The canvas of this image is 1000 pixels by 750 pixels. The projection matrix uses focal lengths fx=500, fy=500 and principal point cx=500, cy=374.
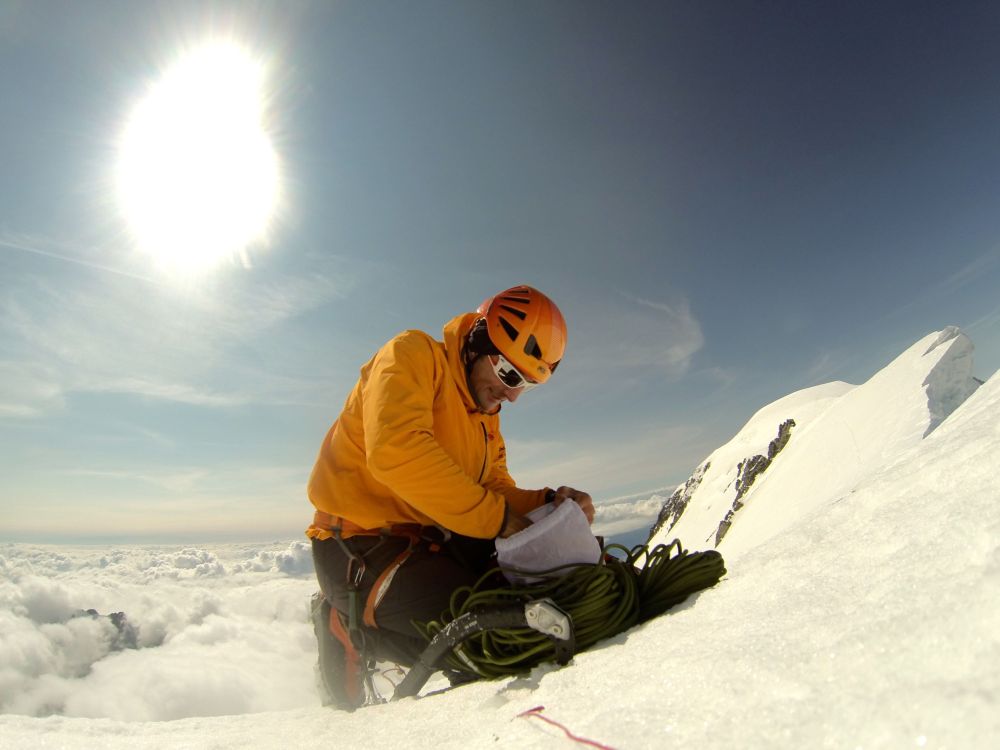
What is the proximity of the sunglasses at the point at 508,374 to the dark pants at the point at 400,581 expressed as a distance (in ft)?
4.47

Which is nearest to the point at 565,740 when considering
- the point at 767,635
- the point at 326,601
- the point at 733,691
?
the point at 733,691

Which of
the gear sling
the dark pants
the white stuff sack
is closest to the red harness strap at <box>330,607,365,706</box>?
the gear sling

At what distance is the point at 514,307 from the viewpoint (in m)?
3.83

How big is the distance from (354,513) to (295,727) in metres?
1.33

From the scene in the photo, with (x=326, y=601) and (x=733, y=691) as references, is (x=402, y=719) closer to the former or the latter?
(x=733, y=691)

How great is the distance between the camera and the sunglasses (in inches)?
151

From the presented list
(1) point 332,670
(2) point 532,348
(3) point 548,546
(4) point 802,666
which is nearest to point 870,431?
(2) point 532,348

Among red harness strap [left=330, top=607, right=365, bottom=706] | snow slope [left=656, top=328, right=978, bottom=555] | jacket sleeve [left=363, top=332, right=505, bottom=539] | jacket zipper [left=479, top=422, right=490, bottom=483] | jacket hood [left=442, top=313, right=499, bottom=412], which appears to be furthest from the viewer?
snow slope [left=656, top=328, right=978, bottom=555]

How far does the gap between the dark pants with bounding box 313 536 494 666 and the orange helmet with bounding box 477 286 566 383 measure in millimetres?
1557

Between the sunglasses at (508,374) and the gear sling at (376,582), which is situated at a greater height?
the sunglasses at (508,374)

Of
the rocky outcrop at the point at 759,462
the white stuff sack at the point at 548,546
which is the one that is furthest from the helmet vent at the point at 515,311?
the rocky outcrop at the point at 759,462

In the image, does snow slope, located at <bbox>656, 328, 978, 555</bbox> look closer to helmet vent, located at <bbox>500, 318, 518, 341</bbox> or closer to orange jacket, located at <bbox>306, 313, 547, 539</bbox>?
orange jacket, located at <bbox>306, 313, 547, 539</bbox>

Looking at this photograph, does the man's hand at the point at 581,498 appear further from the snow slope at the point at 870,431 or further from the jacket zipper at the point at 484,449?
the snow slope at the point at 870,431

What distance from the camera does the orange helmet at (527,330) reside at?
3775 millimetres
